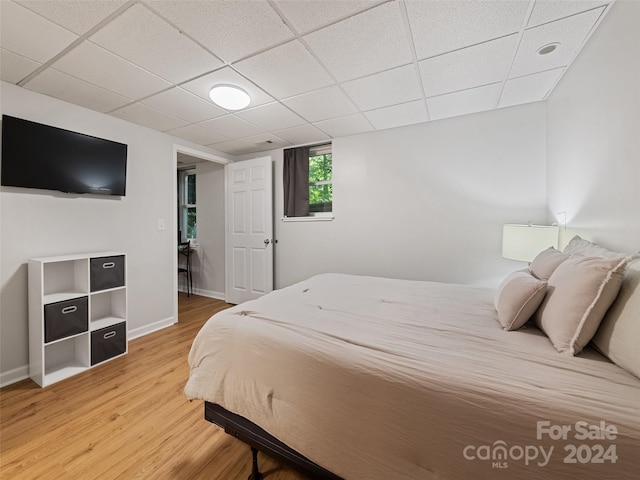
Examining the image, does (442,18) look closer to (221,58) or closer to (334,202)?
(221,58)

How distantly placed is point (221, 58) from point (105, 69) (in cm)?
95

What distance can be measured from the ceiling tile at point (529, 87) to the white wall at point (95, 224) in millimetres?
3851

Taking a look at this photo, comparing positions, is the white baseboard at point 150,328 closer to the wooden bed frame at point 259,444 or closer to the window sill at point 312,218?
the window sill at point 312,218

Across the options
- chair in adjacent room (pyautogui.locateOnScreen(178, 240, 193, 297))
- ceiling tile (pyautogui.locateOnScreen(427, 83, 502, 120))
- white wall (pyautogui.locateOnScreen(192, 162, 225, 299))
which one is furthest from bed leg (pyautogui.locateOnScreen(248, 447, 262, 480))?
chair in adjacent room (pyautogui.locateOnScreen(178, 240, 193, 297))

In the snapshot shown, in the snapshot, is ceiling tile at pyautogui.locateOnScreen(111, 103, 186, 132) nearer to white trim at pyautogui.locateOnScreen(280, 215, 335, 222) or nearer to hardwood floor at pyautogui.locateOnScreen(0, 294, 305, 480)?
white trim at pyautogui.locateOnScreen(280, 215, 335, 222)

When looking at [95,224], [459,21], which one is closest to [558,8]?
[459,21]

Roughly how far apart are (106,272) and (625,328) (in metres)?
3.52

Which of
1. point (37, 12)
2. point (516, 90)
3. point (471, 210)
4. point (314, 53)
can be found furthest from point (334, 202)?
point (37, 12)

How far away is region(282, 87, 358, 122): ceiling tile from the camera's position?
2.39m

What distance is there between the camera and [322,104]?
102 inches

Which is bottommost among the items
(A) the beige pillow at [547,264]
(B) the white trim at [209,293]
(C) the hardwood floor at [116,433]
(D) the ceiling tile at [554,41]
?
(C) the hardwood floor at [116,433]

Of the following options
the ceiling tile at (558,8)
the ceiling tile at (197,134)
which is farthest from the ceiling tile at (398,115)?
the ceiling tile at (197,134)

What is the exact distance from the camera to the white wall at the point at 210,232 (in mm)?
4633

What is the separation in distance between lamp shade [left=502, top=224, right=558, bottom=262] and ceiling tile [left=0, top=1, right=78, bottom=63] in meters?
3.57
